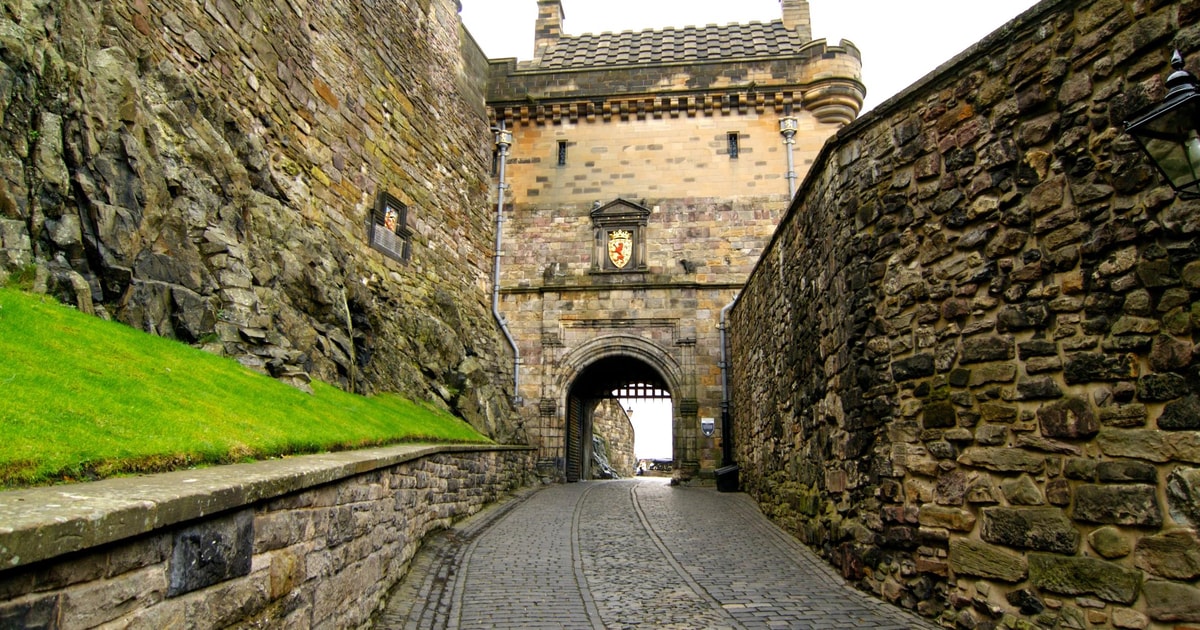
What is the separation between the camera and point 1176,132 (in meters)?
3.45

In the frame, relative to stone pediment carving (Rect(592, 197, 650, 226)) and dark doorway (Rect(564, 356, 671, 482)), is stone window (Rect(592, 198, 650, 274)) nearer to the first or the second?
stone pediment carving (Rect(592, 197, 650, 226))

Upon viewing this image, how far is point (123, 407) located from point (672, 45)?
2003cm

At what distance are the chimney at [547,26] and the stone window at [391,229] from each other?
9497 mm

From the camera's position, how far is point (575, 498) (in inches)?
543

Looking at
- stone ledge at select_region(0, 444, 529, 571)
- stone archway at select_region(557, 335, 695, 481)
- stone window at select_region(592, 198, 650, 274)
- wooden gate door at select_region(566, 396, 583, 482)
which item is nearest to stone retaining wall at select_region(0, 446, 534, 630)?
stone ledge at select_region(0, 444, 529, 571)

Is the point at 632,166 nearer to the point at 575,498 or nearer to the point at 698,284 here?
the point at 698,284

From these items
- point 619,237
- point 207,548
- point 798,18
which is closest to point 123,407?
point 207,548

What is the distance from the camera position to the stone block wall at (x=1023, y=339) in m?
3.84

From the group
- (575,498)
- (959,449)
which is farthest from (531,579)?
(575,498)

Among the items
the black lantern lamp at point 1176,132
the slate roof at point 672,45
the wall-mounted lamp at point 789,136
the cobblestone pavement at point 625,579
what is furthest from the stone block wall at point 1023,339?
the slate roof at point 672,45

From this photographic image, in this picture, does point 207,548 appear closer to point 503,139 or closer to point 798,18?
point 503,139

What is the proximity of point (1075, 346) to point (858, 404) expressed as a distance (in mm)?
2141

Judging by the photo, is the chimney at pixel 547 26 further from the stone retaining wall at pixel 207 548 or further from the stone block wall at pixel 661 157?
the stone retaining wall at pixel 207 548

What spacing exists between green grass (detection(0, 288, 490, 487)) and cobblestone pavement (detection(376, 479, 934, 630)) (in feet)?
5.04
